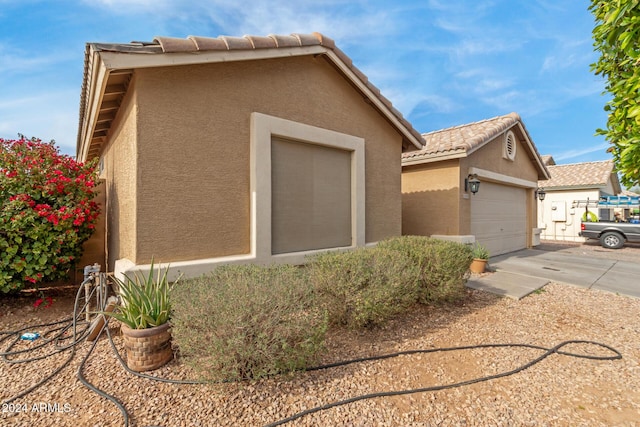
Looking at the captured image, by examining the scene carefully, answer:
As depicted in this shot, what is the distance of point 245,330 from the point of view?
8.40 feet

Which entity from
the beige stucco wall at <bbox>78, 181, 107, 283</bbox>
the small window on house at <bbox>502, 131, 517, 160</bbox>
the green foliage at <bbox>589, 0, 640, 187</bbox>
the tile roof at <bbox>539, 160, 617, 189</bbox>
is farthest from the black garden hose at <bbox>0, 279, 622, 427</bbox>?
the tile roof at <bbox>539, 160, 617, 189</bbox>

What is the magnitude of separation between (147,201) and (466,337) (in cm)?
493

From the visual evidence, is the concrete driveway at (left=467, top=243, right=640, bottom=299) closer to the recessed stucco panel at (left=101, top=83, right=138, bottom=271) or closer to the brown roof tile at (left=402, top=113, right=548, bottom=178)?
the brown roof tile at (left=402, top=113, right=548, bottom=178)

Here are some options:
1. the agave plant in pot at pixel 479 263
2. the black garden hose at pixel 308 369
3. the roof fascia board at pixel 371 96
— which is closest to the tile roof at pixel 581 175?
the agave plant in pot at pixel 479 263

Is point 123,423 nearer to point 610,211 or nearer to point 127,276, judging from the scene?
point 127,276

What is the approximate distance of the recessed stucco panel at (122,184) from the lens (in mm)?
4020

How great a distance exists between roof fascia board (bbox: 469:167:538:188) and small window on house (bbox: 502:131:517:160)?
80cm

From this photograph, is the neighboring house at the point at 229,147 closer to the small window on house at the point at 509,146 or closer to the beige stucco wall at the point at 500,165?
the beige stucco wall at the point at 500,165

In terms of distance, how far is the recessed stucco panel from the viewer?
13.2 feet

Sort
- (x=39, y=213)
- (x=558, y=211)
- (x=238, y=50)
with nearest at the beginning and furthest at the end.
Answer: (x=39, y=213), (x=238, y=50), (x=558, y=211)

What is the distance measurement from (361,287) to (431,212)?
655cm

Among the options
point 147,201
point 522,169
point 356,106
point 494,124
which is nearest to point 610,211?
point 522,169

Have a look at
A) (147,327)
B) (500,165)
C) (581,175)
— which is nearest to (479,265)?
(500,165)

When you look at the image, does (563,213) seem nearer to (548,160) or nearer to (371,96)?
(548,160)
